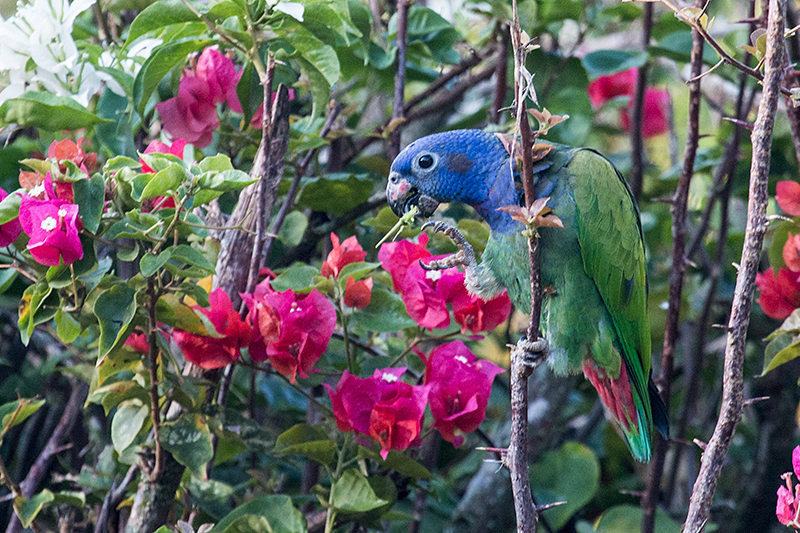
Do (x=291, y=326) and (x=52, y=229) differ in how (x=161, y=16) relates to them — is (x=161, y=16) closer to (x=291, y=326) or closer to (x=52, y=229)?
(x=52, y=229)

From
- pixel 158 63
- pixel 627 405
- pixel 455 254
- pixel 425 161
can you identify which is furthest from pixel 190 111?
pixel 627 405

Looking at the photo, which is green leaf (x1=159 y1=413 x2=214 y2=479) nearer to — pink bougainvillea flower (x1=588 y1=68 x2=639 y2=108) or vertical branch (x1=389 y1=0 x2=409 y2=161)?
vertical branch (x1=389 y1=0 x2=409 y2=161)

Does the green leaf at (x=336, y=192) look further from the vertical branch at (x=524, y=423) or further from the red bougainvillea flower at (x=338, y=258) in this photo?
the vertical branch at (x=524, y=423)

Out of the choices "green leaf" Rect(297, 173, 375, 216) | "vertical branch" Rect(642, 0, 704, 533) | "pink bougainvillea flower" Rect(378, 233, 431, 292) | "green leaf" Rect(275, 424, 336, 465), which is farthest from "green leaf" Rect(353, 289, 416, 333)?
"vertical branch" Rect(642, 0, 704, 533)

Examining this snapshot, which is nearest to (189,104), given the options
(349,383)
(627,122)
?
(349,383)

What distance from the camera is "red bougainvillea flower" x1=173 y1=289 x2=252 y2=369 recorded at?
127 centimetres

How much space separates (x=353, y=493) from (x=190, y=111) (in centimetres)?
78

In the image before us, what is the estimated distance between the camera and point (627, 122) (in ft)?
10.2

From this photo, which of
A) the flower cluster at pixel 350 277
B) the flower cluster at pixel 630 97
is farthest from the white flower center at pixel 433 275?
the flower cluster at pixel 630 97

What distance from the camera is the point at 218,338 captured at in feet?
4.19

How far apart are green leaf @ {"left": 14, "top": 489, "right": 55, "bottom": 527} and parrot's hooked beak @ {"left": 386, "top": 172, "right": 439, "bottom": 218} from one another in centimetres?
86

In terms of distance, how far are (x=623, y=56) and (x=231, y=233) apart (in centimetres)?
114

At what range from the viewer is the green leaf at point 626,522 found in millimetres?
1848

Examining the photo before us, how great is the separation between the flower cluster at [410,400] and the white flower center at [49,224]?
19.3 inches
